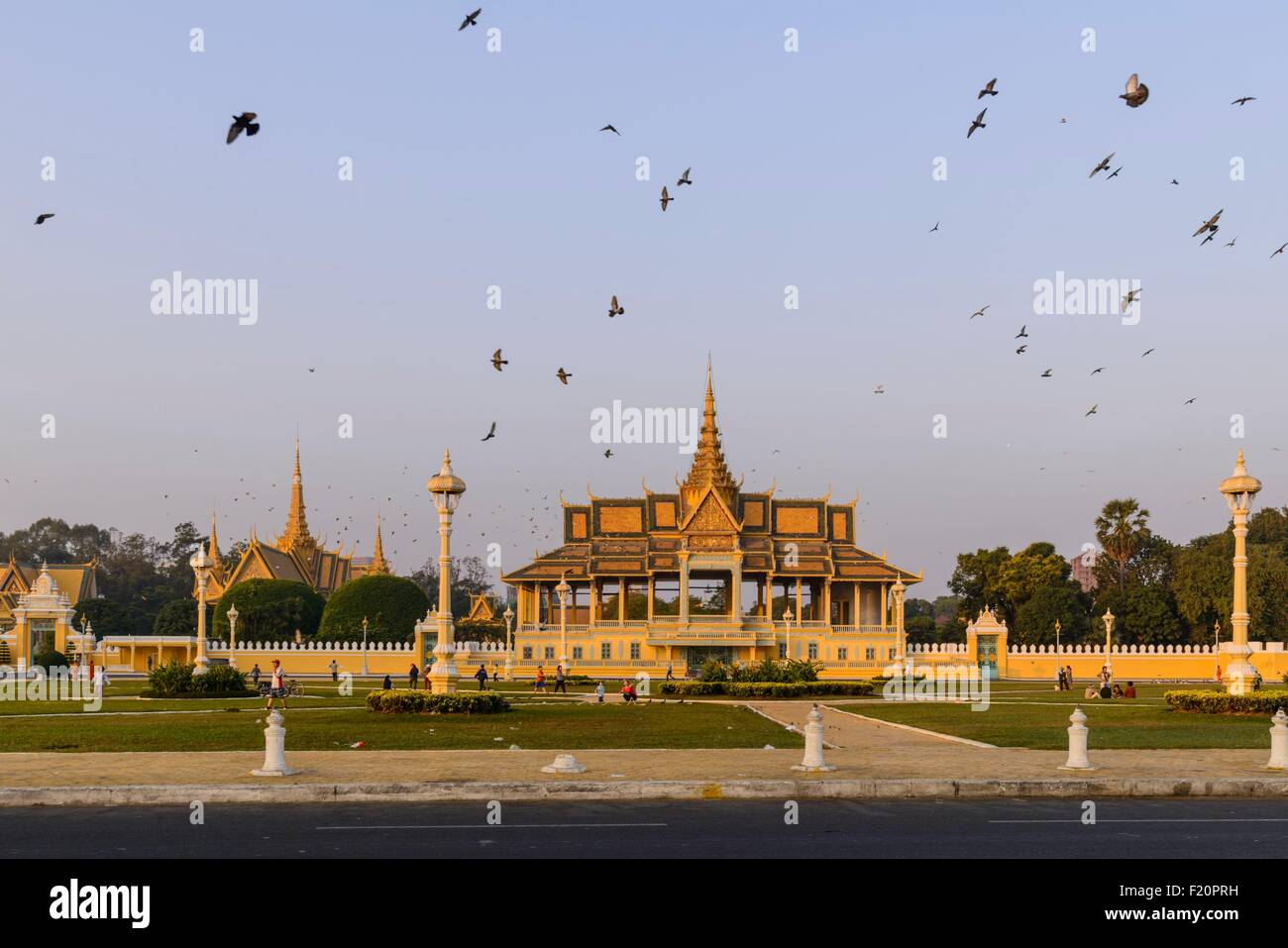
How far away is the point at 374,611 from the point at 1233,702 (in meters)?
55.0

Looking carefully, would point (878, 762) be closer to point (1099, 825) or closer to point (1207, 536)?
point (1099, 825)

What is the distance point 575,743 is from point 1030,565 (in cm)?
6591

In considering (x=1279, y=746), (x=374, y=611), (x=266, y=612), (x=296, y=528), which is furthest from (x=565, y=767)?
(x=296, y=528)

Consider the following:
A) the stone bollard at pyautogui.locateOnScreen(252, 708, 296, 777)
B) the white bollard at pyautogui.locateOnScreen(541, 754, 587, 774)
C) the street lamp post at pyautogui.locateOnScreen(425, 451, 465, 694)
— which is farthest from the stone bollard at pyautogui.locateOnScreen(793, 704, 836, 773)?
the street lamp post at pyautogui.locateOnScreen(425, 451, 465, 694)

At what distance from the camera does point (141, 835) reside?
40.0ft

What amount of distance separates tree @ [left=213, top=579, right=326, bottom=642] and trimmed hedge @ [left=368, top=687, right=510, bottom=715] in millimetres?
52018

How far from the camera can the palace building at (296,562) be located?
301ft

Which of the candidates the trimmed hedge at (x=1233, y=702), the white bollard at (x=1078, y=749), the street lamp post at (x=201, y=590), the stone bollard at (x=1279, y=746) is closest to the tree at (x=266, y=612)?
the street lamp post at (x=201, y=590)

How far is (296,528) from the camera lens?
110 metres

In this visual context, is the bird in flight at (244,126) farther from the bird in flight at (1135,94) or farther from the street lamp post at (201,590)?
the street lamp post at (201,590)

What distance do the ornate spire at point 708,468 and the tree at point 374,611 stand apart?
19406 millimetres

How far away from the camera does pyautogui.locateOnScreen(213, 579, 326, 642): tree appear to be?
261ft
